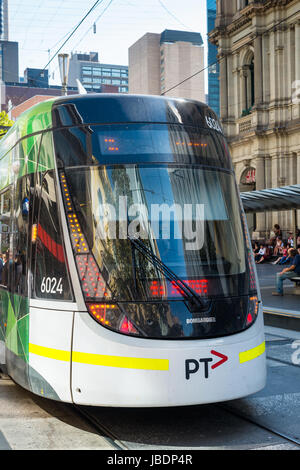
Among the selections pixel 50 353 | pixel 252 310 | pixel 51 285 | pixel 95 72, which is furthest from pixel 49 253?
pixel 95 72

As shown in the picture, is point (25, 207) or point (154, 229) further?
point (25, 207)

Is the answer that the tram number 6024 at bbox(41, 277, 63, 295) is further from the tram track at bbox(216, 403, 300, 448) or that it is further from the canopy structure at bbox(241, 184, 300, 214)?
the canopy structure at bbox(241, 184, 300, 214)

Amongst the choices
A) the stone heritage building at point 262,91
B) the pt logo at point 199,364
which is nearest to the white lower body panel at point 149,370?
the pt logo at point 199,364

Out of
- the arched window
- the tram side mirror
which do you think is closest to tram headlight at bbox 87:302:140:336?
the tram side mirror

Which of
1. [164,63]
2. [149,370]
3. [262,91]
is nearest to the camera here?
[149,370]

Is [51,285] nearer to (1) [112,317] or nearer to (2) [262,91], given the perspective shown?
(1) [112,317]

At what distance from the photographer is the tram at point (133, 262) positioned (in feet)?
16.6

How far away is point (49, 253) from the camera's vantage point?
554cm

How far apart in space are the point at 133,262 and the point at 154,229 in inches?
13.2

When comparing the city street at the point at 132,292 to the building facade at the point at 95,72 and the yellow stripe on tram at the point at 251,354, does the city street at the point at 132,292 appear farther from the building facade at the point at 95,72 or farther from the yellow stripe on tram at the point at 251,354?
the building facade at the point at 95,72

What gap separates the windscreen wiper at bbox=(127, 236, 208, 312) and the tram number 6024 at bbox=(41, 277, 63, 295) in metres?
0.73

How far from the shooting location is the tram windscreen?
524cm

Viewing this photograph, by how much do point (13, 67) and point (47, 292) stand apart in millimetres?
192920

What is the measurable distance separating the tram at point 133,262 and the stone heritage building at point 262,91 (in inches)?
1142
